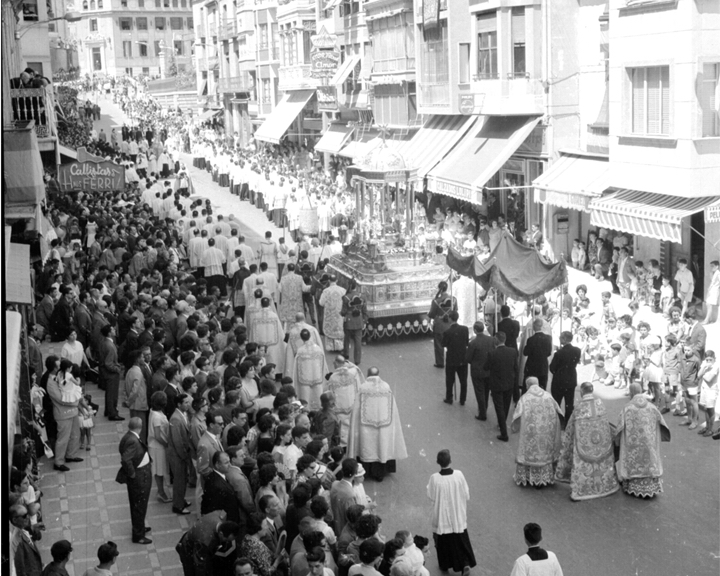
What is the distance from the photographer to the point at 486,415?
50.3ft

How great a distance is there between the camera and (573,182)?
23469 mm

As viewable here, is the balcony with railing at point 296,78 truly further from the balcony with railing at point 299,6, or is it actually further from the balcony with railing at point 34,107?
the balcony with railing at point 34,107

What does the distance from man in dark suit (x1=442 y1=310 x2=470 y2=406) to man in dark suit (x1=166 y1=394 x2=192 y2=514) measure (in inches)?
196

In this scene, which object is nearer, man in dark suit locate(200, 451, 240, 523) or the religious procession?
man in dark suit locate(200, 451, 240, 523)

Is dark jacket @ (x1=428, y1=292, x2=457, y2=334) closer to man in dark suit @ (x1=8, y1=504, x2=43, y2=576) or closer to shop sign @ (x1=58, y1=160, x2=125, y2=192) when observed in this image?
shop sign @ (x1=58, y1=160, x2=125, y2=192)

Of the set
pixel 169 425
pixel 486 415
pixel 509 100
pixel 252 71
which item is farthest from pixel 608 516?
pixel 252 71

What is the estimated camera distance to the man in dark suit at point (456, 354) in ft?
51.0

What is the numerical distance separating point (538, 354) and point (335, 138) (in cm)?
2905

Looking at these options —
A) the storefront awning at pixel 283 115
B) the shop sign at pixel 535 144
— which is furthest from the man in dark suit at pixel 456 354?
the storefront awning at pixel 283 115

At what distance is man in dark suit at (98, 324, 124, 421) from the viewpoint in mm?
15195

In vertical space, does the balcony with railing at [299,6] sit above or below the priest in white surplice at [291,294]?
above

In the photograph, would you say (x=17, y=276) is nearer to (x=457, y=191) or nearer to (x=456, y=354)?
(x=456, y=354)

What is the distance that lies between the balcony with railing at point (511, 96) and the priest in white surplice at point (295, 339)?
12.2m

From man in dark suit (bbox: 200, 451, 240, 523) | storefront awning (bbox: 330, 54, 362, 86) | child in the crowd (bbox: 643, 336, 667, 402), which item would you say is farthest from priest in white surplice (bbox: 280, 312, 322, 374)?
storefront awning (bbox: 330, 54, 362, 86)
